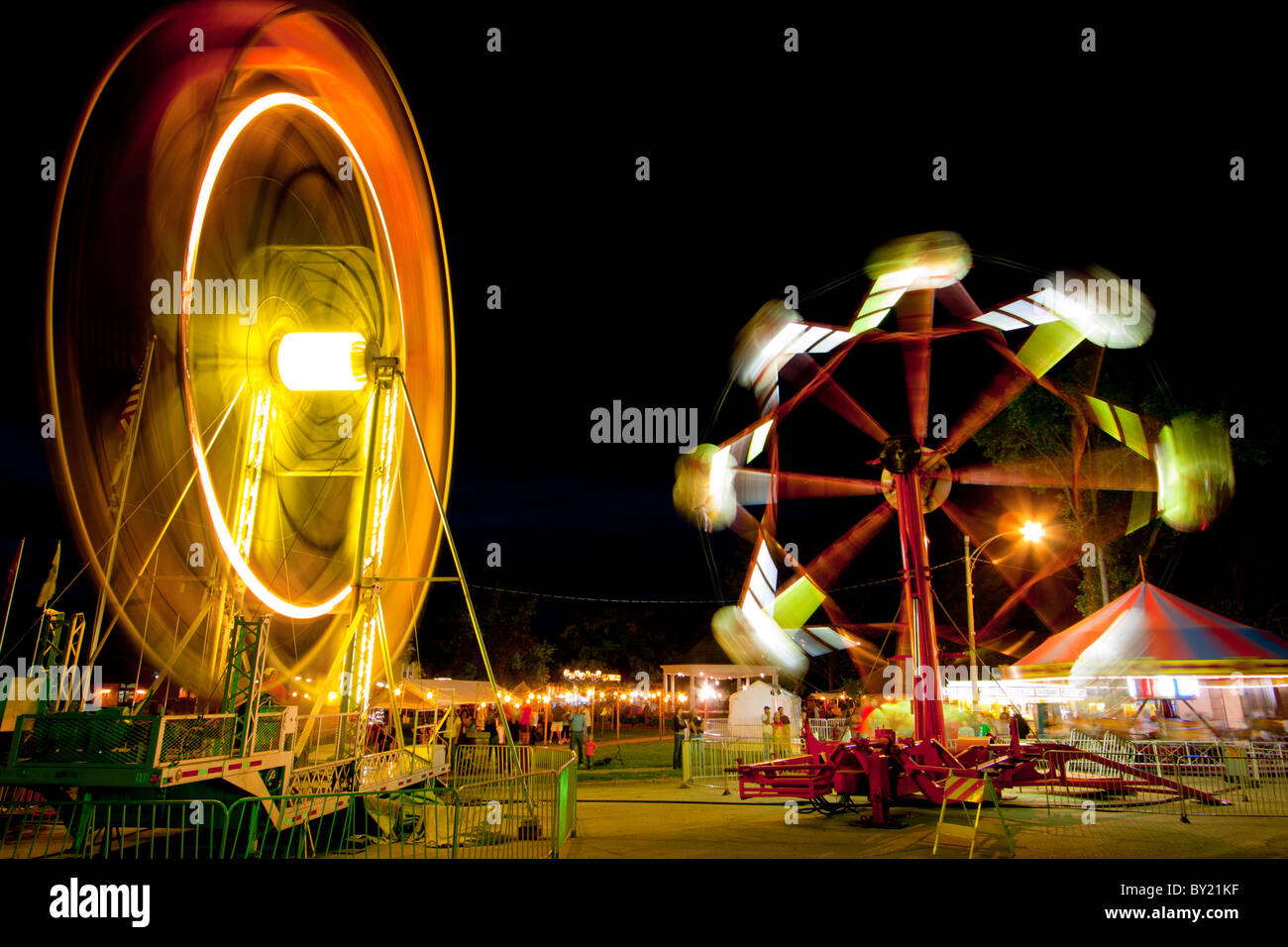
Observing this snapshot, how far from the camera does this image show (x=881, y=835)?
9.30m

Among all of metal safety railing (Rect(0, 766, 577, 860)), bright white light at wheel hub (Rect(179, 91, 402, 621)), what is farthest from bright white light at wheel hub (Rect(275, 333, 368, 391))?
metal safety railing (Rect(0, 766, 577, 860))

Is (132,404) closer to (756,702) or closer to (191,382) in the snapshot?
(191,382)

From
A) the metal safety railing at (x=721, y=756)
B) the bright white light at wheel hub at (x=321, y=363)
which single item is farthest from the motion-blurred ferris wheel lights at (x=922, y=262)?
the metal safety railing at (x=721, y=756)

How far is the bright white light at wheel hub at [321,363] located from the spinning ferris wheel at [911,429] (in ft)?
18.8

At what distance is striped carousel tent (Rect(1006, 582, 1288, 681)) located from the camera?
51.2 ft

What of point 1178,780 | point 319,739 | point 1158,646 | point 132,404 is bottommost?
point 1178,780

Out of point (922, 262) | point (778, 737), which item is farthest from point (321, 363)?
point (778, 737)

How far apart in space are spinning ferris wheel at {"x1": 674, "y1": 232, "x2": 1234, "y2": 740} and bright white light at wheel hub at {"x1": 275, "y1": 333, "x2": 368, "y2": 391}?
572cm

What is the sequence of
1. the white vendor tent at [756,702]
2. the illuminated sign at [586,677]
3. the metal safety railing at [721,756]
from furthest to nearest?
the illuminated sign at [586,677]
the white vendor tent at [756,702]
the metal safety railing at [721,756]

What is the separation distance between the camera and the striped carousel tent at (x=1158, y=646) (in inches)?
614

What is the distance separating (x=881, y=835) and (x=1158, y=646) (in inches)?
403

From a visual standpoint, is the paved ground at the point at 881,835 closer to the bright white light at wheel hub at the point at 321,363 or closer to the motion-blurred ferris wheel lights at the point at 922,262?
the bright white light at wheel hub at the point at 321,363

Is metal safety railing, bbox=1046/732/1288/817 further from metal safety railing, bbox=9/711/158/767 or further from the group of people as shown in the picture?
metal safety railing, bbox=9/711/158/767
